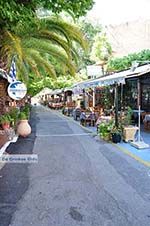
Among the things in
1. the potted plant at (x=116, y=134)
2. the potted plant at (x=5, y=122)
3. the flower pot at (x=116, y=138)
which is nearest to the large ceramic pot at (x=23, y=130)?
the potted plant at (x=5, y=122)

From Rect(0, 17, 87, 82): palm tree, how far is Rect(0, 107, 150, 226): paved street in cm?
409

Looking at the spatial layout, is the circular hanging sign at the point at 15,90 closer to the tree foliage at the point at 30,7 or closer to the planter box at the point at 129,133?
the planter box at the point at 129,133

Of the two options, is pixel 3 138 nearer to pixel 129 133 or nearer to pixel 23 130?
pixel 23 130

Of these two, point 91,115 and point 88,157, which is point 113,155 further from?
point 91,115

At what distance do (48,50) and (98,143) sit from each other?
4875mm

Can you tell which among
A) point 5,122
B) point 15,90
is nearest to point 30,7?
point 15,90

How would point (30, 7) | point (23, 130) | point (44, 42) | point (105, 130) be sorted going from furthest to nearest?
point (23, 130) < point (44, 42) < point (105, 130) < point (30, 7)

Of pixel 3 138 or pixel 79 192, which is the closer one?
pixel 79 192

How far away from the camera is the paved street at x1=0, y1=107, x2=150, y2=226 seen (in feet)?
19.1

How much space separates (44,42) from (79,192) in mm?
10410

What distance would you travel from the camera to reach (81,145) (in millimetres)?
14516

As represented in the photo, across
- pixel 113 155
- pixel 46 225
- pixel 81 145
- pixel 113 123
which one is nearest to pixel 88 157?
pixel 113 155

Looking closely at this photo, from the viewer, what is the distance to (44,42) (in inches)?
656

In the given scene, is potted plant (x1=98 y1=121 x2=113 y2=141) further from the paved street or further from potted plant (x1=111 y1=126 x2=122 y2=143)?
the paved street
